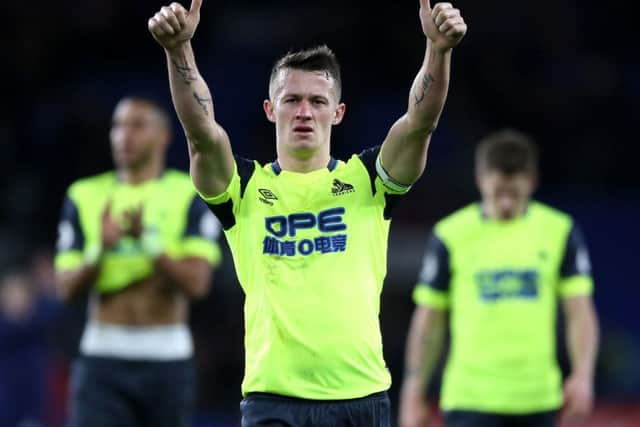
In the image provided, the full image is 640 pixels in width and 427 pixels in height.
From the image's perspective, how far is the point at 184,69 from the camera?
490 cm

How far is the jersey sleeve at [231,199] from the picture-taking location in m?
5.03

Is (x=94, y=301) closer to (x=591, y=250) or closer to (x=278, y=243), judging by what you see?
(x=278, y=243)

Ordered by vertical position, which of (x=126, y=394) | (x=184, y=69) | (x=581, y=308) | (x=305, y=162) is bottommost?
(x=126, y=394)

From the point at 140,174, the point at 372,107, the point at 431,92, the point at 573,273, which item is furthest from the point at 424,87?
the point at 372,107

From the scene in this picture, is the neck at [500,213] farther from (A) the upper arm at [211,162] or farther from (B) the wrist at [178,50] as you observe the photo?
(B) the wrist at [178,50]

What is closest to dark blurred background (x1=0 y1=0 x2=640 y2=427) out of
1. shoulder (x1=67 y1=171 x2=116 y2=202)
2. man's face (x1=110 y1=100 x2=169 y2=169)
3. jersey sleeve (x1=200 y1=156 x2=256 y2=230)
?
shoulder (x1=67 y1=171 x2=116 y2=202)

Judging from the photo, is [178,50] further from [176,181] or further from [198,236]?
[176,181]

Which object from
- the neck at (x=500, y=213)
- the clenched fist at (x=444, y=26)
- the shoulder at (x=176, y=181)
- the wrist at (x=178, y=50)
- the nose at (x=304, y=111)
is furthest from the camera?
the shoulder at (x=176, y=181)

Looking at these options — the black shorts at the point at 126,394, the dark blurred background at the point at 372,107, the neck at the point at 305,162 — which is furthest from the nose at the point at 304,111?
the dark blurred background at the point at 372,107

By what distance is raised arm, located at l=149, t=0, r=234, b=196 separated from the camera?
4809mm

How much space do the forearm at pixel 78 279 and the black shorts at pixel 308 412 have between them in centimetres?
275

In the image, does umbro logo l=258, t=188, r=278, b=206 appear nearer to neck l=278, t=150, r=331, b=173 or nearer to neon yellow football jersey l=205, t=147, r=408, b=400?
neon yellow football jersey l=205, t=147, r=408, b=400

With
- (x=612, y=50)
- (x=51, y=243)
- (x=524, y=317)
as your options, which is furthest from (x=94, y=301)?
(x=612, y=50)

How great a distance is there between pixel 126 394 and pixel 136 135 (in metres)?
1.53
